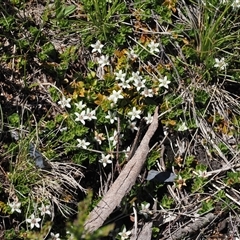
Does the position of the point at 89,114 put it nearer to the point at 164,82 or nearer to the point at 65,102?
the point at 65,102

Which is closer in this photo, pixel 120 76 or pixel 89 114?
pixel 89 114

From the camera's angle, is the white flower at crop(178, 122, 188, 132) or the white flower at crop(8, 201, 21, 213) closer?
the white flower at crop(8, 201, 21, 213)

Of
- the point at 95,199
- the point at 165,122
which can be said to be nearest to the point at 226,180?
the point at 165,122

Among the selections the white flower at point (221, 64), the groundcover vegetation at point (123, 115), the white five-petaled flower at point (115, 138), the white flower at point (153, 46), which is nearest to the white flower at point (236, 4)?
the groundcover vegetation at point (123, 115)

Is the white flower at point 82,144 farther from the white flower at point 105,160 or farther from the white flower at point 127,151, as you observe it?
the white flower at point 127,151

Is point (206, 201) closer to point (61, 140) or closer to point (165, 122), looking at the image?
point (165, 122)

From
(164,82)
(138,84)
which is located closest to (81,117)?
(138,84)

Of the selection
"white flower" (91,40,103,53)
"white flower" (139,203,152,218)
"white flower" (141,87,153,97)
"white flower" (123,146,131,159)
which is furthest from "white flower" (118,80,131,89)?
"white flower" (139,203,152,218)

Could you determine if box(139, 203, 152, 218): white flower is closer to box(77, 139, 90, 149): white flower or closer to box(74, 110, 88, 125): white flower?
box(77, 139, 90, 149): white flower
